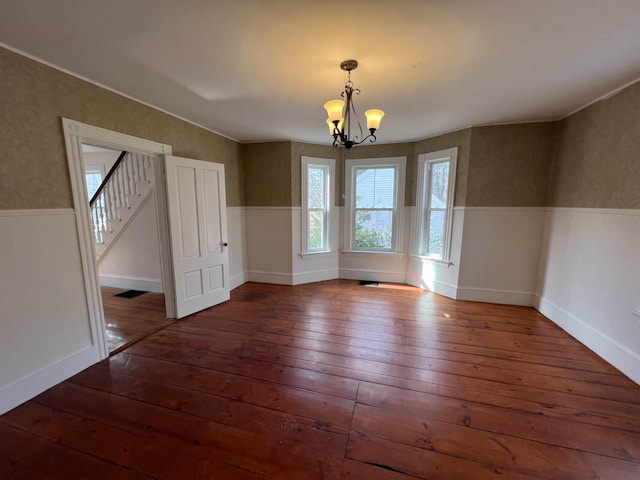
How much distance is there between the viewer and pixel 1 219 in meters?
1.75

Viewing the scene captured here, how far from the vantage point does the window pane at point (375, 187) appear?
459 centimetres

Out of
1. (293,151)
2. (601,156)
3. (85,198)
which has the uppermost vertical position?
(293,151)

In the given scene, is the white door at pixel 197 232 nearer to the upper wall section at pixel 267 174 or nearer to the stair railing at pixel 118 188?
the upper wall section at pixel 267 174

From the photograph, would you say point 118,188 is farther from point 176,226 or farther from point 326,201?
point 326,201

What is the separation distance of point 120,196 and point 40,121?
2.49m

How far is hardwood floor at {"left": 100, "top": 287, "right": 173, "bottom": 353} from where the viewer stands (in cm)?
277

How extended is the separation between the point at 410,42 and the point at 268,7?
2.96ft

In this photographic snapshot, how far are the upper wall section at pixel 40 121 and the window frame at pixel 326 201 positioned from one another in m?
2.47

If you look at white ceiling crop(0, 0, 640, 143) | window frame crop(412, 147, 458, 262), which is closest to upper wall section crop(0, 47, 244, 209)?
white ceiling crop(0, 0, 640, 143)

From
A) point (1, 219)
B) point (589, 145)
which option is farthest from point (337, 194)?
point (1, 219)

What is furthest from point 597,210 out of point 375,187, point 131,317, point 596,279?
point 131,317

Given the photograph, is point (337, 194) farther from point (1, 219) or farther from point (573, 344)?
point (1, 219)

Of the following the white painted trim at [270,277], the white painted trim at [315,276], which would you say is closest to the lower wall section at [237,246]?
the white painted trim at [270,277]

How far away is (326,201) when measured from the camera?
4.72 meters
